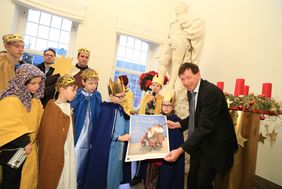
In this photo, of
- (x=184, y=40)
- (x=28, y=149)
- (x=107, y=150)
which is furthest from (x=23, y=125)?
(x=184, y=40)

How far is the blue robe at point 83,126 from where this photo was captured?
1838 mm

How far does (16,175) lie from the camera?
147cm

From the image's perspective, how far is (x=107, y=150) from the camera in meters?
1.85

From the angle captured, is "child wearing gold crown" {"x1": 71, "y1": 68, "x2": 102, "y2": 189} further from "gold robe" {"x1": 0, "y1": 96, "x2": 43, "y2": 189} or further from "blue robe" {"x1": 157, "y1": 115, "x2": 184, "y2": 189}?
"blue robe" {"x1": 157, "y1": 115, "x2": 184, "y2": 189}

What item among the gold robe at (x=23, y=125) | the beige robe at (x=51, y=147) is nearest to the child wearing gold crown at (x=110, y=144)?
the beige robe at (x=51, y=147)

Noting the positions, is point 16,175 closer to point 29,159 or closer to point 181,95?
point 29,159

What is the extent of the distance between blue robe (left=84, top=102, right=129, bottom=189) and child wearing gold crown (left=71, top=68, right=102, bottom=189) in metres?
0.06

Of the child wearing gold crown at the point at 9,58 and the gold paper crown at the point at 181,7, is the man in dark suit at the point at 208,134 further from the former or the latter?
the gold paper crown at the point at 181,7

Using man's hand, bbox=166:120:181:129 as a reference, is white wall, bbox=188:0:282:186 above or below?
above

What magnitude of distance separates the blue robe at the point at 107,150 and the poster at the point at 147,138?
0.18 meters

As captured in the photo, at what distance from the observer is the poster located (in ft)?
5.65

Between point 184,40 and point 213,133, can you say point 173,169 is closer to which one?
point 213,133

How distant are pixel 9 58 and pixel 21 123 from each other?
3.21 ft

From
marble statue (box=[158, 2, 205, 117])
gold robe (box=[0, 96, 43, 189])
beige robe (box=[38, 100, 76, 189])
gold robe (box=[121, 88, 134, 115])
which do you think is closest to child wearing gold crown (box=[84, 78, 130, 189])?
gold robe (box=[121, 88, 134, 115])
